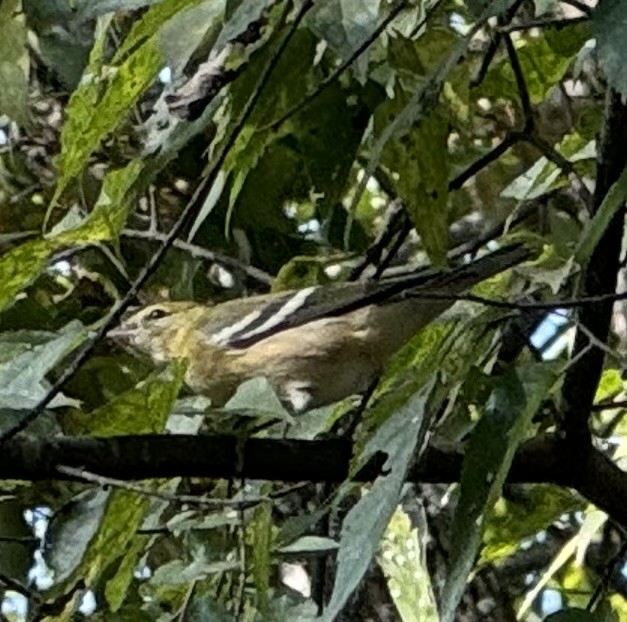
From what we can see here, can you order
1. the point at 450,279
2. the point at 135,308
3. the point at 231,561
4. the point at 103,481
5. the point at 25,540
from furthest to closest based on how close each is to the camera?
the point at 135,308 < the point at 25,540 < the point at 450,279 < the point at 231,561 < the point at 103,481

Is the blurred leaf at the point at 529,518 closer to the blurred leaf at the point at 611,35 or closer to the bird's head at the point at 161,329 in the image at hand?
the blurred leaf at the point at 611,35

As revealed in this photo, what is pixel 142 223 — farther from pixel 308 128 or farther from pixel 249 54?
pixel 249 54

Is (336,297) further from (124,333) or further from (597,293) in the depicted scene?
(597,293)

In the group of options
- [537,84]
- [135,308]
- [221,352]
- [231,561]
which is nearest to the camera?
[537,84]

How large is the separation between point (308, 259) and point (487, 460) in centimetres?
104

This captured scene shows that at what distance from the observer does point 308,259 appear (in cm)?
209

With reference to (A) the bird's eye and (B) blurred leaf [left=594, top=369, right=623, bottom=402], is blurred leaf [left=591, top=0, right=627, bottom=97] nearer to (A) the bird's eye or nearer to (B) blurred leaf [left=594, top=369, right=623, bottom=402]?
(B) blurred leaf [left=594, top=369, right=623, bottom=402]

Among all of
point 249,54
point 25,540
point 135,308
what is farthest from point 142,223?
point 249,54

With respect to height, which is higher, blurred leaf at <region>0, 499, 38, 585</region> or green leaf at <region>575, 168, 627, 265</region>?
green leaf at <region>575, 168, 627, 265</region>

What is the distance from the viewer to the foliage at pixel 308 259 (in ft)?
3.43

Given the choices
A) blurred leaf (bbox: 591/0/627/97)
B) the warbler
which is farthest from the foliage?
the warbler

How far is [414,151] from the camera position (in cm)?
102

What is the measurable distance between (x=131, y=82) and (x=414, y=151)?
206mm

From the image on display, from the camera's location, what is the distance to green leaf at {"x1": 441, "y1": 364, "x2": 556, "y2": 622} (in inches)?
40.4
